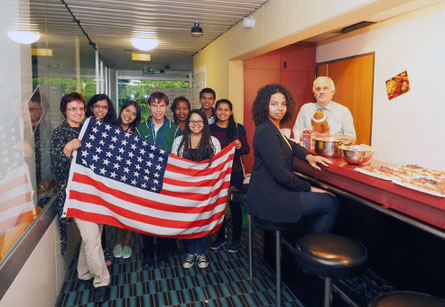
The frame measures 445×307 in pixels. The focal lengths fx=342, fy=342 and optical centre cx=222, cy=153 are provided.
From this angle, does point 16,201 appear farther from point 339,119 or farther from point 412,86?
point 412,86

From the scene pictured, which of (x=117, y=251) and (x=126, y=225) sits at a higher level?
(x=126, y=225)

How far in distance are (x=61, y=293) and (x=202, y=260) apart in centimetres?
126

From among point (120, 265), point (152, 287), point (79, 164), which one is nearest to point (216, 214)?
point (152, 287)

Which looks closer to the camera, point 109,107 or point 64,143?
point 64,143

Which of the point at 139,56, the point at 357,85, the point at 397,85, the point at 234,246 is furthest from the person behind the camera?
the point at 139,56

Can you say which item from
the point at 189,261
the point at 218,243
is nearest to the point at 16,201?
the point at 189,261

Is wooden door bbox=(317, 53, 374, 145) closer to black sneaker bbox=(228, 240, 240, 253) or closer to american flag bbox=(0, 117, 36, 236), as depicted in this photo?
black sneaker bbox=(228, 240, 240, 253)

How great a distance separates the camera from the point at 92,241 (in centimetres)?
268

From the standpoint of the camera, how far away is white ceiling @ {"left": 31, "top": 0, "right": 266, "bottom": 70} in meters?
4.11

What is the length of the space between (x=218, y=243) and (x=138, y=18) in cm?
337

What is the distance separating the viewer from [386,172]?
2121 millimetres

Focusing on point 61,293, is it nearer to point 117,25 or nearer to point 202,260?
point 202,260

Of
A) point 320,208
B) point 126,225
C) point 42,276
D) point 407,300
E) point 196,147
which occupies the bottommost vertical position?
point 42,276

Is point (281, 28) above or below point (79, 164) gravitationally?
above
